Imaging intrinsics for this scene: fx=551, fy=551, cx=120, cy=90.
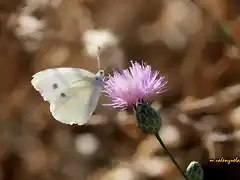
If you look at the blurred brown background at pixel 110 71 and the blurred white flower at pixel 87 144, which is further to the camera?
the blurred white flower at pixel 87 144

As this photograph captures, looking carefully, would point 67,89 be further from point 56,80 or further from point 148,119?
point 148,119

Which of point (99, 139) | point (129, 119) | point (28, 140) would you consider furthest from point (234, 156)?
point (28, 140)

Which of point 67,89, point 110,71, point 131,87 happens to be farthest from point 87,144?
point 131,87

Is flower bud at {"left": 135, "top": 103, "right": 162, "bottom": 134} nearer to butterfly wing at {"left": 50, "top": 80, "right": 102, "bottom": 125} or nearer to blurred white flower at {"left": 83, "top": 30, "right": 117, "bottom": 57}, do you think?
butterfly wing at {"left": 50, "top": 80, "right": 102, "bottom": 125}

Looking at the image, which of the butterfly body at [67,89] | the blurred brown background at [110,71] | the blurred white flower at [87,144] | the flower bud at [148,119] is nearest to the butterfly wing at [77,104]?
the butterfly body at [67,89]

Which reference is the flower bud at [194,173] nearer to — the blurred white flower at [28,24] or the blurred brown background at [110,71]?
the blurred brown background at [110,71]

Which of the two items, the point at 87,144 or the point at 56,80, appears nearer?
the point at 56,80

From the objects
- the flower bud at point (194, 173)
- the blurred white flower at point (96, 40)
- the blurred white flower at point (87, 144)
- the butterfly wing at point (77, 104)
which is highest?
the blurred white flower at point (96, 40)

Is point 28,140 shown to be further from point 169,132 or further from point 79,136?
point 169,132
